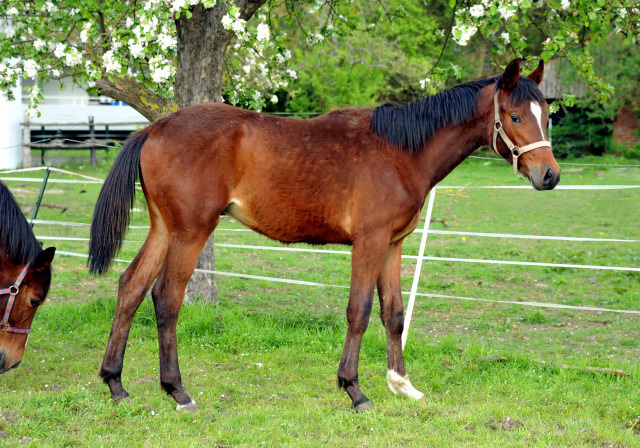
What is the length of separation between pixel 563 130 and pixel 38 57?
21530 mm

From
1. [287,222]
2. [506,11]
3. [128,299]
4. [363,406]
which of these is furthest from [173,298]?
[506,11]

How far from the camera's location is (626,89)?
862 inches

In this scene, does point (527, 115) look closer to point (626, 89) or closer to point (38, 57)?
point (38, 57)

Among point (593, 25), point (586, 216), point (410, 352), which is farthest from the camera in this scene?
point (586, 216)

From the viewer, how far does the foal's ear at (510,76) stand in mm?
4307

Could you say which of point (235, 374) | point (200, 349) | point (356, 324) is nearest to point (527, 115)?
point (356, 324)

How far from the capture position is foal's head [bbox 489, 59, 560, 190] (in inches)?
170

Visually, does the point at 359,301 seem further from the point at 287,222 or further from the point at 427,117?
the point at 427,117

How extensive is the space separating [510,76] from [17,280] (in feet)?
12.0

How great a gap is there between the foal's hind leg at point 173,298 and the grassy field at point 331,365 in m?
0.12

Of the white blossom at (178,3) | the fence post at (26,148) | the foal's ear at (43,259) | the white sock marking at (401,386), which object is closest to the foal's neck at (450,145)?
the white sock marking at (401,386)

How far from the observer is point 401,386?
471 centimetres

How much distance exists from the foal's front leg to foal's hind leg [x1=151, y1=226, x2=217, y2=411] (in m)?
1.05

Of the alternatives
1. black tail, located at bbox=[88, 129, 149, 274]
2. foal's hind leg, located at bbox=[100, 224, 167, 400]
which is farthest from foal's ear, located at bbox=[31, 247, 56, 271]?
foal's hind leg, located at bbox=[100, 224, 167, 400]
